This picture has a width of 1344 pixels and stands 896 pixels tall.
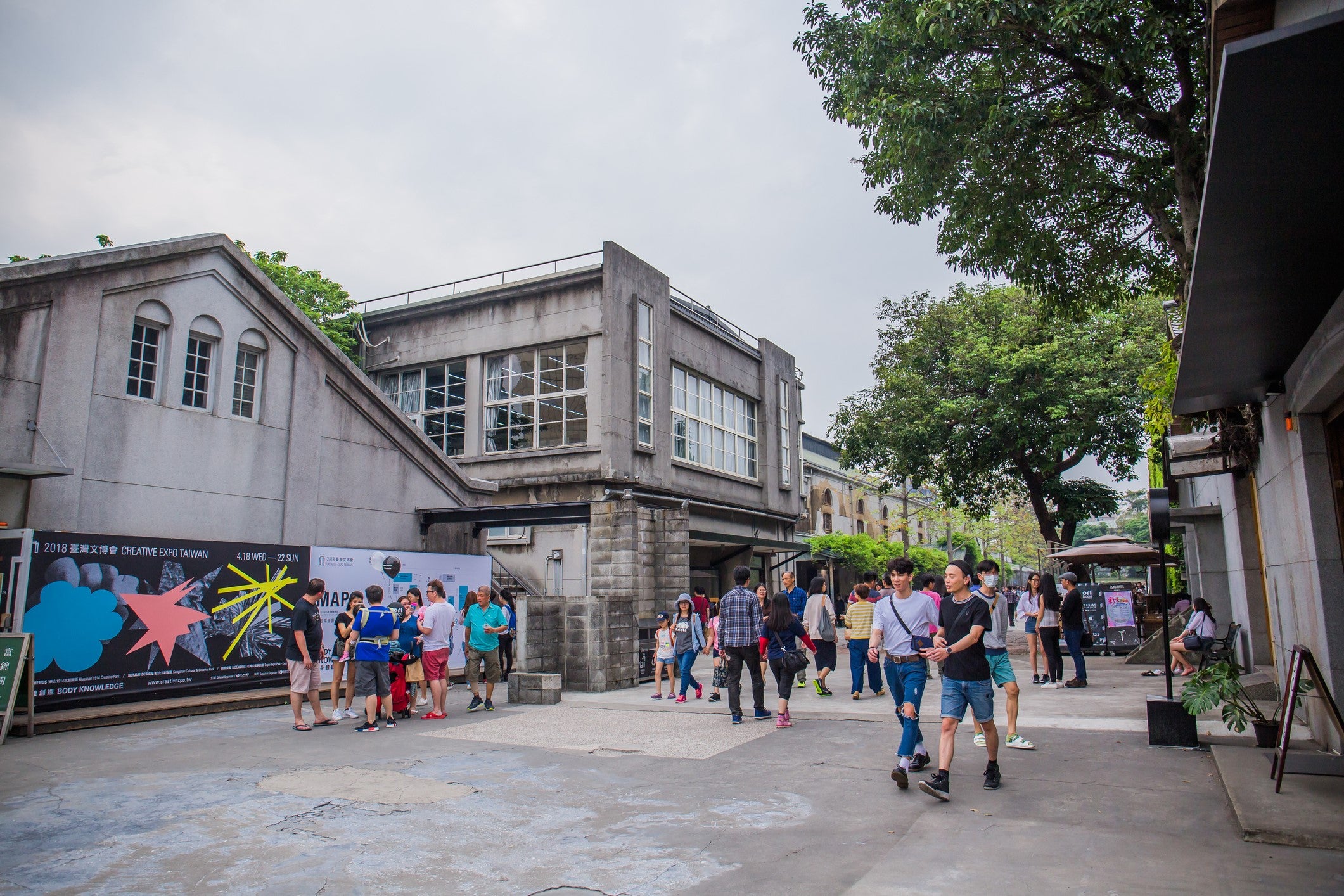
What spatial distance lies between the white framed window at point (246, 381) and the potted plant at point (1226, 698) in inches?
533

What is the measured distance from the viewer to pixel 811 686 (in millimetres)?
14008

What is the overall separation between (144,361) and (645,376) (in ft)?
41.4

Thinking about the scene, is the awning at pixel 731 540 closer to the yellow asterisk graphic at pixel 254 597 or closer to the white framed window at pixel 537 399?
the white framed window at pixel 537 399

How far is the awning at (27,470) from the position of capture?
10.4 m

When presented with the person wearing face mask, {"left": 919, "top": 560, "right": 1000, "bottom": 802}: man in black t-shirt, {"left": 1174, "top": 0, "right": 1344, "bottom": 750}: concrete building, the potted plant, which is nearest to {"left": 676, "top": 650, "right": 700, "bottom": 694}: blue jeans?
the person wearing face mask

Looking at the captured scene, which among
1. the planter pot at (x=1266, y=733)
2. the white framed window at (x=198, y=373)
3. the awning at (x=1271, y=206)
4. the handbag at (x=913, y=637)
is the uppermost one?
the white framed window at (x=198, y=373)

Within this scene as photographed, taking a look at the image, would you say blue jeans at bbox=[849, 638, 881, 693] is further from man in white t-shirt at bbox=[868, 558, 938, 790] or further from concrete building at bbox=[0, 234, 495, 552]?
concrete building at bbox=[0, 234, 495, 552]

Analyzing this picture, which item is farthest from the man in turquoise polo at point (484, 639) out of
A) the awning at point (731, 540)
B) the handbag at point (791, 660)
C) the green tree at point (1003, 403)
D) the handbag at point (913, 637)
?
the green tree at point (1003, 403)

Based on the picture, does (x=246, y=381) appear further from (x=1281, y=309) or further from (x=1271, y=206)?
(x=1271, y=206)

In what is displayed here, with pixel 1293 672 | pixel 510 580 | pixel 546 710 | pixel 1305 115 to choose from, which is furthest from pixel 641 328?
pixel 1305 115

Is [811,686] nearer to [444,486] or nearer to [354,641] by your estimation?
[354,641]

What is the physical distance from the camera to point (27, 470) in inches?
415

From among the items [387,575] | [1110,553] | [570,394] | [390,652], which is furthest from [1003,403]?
[390,652]

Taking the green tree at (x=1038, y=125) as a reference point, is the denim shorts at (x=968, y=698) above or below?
below
